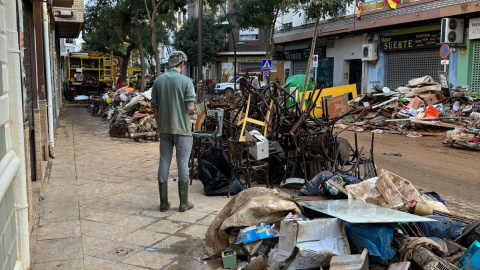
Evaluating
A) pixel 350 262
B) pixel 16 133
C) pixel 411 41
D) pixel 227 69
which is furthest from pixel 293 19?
pixel 16 133

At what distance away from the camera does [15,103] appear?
10.3ft

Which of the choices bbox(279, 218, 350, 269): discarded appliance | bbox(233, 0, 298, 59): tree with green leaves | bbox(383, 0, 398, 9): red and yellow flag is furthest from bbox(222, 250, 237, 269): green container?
bbox(233, 0, 298, 59): tree with green leaves

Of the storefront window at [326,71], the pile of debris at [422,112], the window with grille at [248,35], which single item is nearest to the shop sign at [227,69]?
the window with grille at [248,35]

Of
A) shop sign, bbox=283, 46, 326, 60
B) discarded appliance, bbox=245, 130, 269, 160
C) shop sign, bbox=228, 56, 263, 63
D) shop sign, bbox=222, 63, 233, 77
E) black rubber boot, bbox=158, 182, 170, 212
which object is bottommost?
black rubber boot, bbox=158, 182, 170, 212

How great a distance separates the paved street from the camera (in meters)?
4.18

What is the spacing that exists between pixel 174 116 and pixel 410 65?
63.2 feet

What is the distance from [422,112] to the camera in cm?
1516

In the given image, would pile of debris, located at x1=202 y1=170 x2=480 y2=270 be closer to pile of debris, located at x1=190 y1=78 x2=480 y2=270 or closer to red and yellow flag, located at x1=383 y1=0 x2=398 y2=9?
pile of debris, located at x1=190 y1=78 x2=480 y2=270

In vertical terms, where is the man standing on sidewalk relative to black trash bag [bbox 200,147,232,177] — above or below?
above

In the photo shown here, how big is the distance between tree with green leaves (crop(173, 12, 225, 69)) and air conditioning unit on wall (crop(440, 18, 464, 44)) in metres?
31.0

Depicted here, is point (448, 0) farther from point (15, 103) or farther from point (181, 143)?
point (15, 103)

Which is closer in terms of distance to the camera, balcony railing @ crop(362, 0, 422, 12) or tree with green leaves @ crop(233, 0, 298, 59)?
balcony railing @ crop(362, 0, 422, 12)

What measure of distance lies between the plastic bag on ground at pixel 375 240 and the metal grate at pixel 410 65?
18514mm

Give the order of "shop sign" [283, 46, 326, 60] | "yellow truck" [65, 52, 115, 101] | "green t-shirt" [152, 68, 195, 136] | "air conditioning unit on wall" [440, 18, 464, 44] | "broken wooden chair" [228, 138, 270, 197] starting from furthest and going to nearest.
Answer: "shop sign" [283, 46, 326, 60] → "yellow truck" [65, 52, 115, 101] → "air conditioning unit on wall" [440, 18, 464, 44] → "broken wooden chair" [228, 138, 270, 197] → "green t-shirt" [152, 68, 195, 136]
